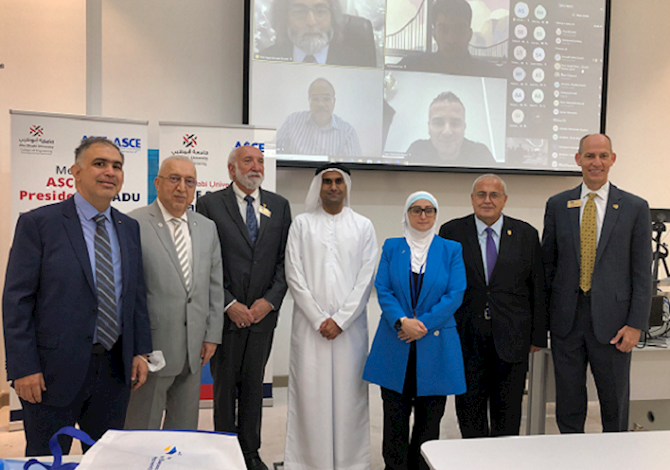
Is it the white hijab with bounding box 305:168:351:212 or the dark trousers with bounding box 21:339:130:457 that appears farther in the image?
the white hijab with bounding box 305:168:351:212

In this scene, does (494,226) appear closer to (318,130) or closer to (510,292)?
(510,292)

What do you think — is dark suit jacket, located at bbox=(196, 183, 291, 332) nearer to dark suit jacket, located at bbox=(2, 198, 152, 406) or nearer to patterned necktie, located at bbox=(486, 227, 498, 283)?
dark suit jacket, located at bbox=(2, 198, 152, 406)

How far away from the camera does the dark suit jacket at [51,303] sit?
1733 millimetres

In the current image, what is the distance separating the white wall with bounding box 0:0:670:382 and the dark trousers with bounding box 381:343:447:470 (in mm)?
2042

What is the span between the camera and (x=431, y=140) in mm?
4461

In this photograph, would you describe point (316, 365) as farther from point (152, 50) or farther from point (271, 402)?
point (152, 50)

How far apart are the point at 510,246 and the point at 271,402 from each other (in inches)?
96.6

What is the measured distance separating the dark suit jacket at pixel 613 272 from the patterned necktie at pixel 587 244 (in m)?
0.03

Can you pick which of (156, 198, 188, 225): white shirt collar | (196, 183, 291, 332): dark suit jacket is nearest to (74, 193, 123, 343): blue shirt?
(156, 198, 188, 225): white shirt collar

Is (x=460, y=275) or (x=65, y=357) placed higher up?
(x=460, y=275)

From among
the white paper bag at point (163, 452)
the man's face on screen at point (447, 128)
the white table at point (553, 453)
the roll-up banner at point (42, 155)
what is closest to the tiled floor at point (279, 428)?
the roll-up banner at point (42, 155)

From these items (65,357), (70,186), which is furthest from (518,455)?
(70,186)

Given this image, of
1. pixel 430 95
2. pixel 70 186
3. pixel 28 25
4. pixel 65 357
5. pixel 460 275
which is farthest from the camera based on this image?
pixel 430 95

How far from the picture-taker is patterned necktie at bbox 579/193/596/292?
2.59 m
